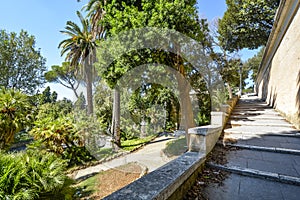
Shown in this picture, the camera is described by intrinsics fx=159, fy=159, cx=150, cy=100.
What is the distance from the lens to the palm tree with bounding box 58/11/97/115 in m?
12.5

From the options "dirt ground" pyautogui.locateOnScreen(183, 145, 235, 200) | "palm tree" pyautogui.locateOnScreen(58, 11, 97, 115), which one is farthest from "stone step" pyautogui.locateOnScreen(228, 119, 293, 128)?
"palm tree" pyautogui.locateOnScreen(58, 11, 97, 115)

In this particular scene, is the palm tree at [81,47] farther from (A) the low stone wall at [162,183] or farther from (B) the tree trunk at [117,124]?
(A) the low stone wall at [162,183]

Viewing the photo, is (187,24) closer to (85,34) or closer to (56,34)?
(85,34)

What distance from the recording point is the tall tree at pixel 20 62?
51.3ft

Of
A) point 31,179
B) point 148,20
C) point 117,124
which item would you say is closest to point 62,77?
point 117,124

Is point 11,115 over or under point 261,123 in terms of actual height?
over

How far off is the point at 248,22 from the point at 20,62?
21.5m

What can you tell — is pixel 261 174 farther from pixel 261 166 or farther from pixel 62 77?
pixel 62 77

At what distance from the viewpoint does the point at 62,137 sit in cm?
813

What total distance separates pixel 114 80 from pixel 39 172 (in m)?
3.79

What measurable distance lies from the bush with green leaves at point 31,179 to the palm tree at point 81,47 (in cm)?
995

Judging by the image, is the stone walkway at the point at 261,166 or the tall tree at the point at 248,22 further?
the tall tree at the point at 248,22

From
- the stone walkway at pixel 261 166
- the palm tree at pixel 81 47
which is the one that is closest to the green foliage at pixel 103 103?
the palm tree at pixel 81 47

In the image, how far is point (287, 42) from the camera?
570 cm
